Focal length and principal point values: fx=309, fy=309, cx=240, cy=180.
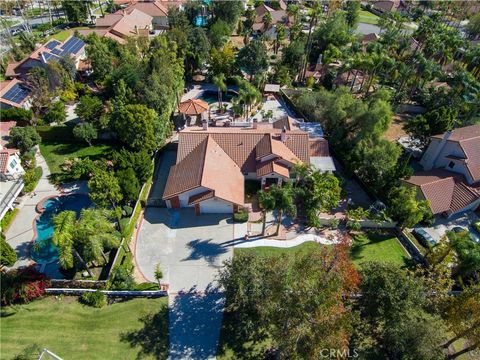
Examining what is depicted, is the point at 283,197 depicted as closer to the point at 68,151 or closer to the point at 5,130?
the point at 68,151

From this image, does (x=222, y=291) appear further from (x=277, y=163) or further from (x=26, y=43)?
(x=26, y=43)

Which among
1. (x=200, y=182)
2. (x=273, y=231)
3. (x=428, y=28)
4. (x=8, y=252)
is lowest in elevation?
(x=273, y=231)

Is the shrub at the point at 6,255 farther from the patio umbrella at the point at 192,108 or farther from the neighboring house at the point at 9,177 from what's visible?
the patio umbrella at the point at 192,108

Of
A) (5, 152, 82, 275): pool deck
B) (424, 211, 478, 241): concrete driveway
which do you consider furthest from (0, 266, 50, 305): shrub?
(424, 211, 478, 241): concrete driveway

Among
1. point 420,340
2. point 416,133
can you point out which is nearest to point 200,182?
point 420,340

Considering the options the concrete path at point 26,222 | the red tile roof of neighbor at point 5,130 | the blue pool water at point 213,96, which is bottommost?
the concrete path at point 26,222

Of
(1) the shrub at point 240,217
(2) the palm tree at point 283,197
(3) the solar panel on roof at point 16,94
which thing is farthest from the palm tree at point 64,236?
(3) the solar panel on roof at point 16,94

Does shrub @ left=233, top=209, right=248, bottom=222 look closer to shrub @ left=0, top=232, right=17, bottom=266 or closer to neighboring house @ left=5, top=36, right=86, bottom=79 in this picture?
shrub @ left=0, top=232, right=17, bottom=266
